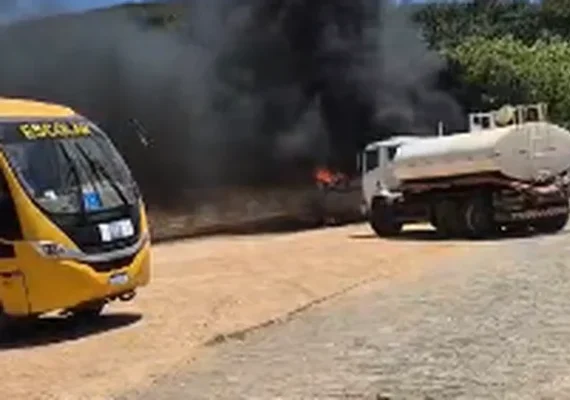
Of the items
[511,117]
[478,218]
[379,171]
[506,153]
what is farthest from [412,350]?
[379,171]

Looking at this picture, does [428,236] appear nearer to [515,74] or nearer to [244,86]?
[244,86]

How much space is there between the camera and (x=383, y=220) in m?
24.4

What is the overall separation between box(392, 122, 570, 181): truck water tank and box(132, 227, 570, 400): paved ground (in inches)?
294

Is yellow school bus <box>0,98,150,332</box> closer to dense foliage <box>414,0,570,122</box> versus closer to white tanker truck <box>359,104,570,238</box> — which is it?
white tanker truck <box>359,104,570,238</box>

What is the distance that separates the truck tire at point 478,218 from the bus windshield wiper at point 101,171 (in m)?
9.89

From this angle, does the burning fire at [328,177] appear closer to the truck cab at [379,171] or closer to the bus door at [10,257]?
the truck cab at [379,171]

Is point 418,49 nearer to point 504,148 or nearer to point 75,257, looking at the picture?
point 504,148

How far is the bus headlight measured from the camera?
1214 cm

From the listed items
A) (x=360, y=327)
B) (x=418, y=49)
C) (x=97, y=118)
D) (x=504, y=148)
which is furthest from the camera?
(x=418, y=49)

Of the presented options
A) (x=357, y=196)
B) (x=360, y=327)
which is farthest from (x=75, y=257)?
(x=357, y=196)

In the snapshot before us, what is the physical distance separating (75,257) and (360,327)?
3.21 metres

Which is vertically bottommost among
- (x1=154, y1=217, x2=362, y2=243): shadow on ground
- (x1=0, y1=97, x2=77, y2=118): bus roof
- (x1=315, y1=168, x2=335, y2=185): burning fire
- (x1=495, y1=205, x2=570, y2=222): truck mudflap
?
(x1=154, y1=217, x2=362, y2=243): shadow on ground

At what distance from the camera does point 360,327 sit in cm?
1084

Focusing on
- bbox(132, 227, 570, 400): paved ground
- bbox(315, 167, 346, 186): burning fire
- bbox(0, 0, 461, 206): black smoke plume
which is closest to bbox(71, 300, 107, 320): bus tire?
bbox(132, 227, 570, 400): paved ground
